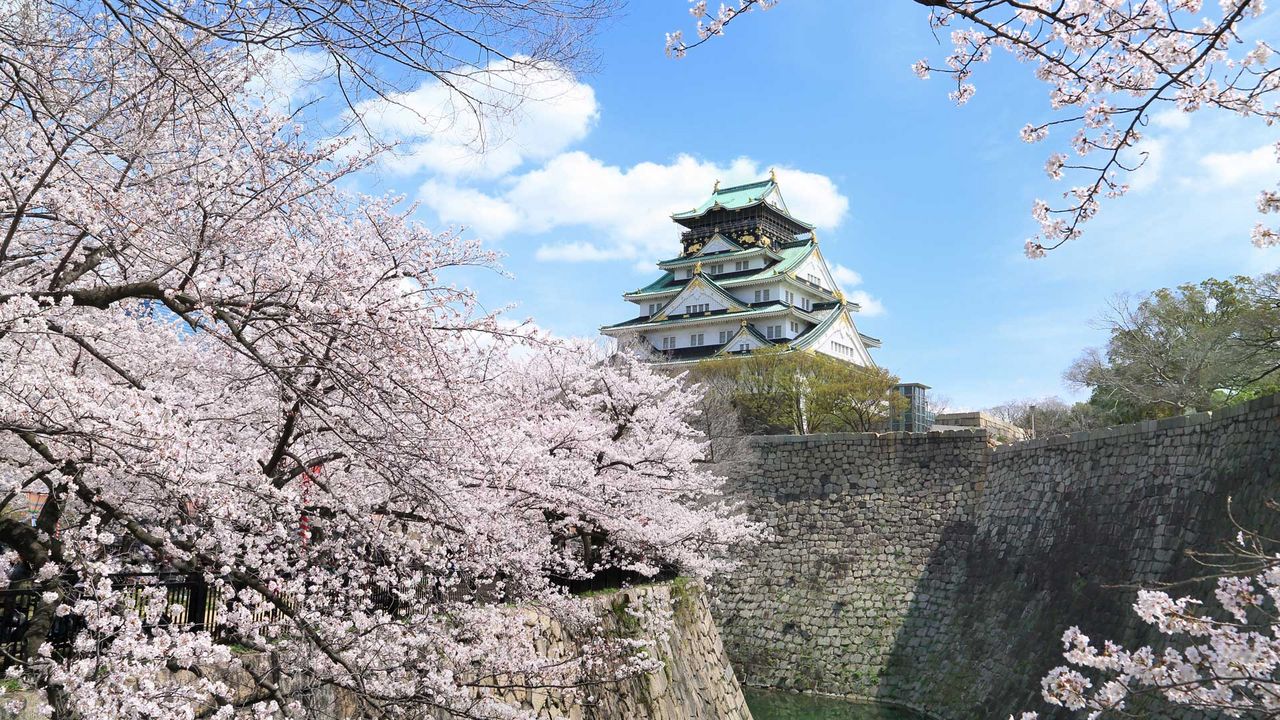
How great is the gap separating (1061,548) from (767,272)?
80.3 feet

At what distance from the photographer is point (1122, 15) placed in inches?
128

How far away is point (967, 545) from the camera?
53.2ft

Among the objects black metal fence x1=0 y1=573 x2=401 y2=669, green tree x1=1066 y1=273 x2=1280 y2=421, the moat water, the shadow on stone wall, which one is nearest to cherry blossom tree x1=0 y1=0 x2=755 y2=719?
black metal fence x1=0 y1=573 x2=401 y2=669

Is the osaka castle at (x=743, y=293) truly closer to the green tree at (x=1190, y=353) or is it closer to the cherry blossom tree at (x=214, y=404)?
the green tree at (x=1190, y=353)

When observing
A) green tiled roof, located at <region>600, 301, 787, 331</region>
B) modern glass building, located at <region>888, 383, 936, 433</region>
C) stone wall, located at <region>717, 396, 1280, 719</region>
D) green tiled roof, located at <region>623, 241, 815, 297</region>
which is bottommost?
stone wall, located at <region>717, 396, 1280, 719</region>

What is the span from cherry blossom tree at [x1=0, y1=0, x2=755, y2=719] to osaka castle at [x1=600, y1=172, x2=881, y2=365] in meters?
26.2

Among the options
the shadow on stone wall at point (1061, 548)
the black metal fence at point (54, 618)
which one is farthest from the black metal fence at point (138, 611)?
the shadow on stone wall at point (1061, 548)

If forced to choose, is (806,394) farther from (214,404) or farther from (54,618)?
(54,618)

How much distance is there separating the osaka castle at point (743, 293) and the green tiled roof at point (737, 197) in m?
0.05

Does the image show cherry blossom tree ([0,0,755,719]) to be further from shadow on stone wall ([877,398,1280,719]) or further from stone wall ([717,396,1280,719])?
stone wall ([717,396,1280,719])

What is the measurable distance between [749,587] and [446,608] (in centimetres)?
1264

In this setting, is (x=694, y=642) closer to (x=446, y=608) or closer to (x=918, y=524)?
(x=446, y=608)

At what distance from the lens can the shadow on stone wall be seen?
9289 millimetres

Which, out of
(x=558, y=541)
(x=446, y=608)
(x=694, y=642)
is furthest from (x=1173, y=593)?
(x=446, y=608)
